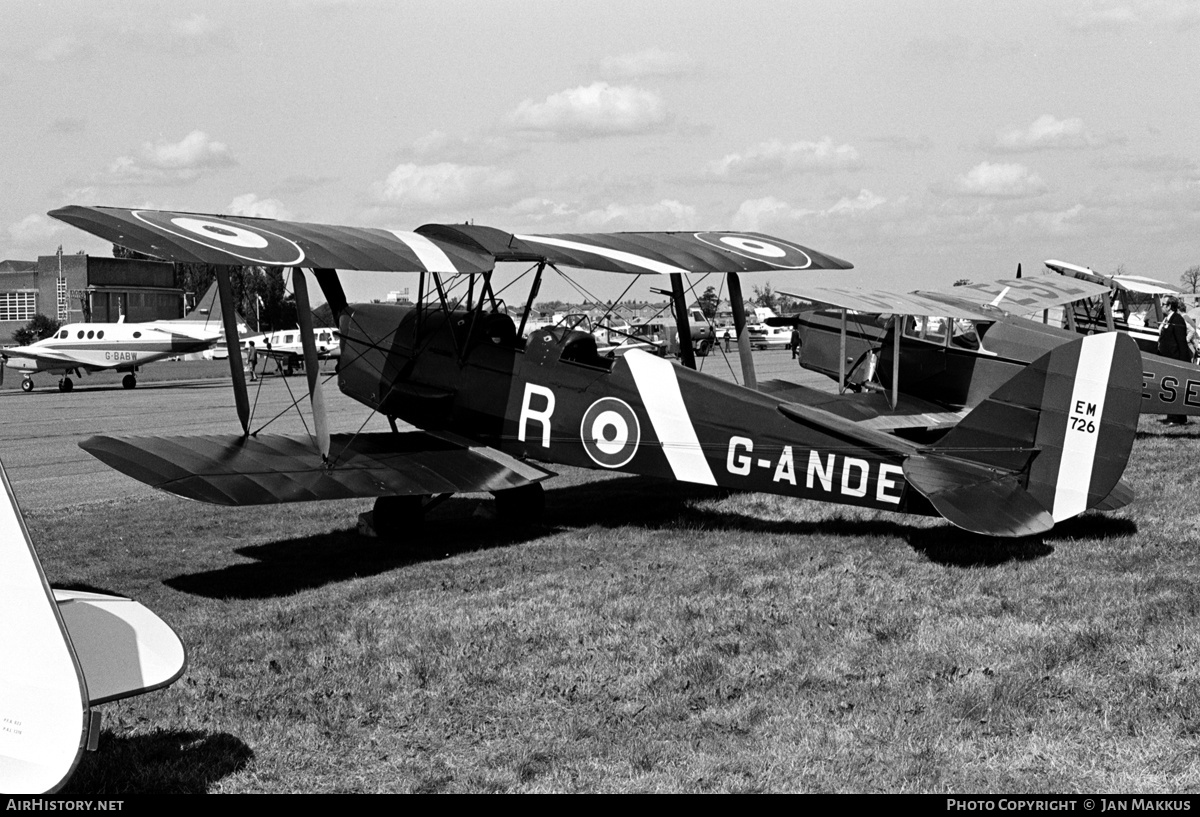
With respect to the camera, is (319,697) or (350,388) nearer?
(319,697)

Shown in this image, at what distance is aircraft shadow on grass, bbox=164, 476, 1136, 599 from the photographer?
7328 millimetres

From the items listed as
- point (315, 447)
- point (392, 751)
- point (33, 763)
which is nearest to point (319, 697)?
point (392, 751)

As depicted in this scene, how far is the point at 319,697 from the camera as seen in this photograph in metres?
5.00

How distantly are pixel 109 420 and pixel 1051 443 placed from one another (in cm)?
1728

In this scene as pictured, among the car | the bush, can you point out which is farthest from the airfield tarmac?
the bush

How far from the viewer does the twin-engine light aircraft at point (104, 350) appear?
30453 millimetres

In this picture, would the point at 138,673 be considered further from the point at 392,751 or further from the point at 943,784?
the point at 943,784

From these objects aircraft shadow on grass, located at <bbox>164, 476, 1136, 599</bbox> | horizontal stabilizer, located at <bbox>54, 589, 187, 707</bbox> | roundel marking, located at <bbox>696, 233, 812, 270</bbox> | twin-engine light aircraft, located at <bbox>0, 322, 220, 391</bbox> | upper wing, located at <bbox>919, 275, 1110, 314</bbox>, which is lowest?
twin-engine light aircraft, located at <bbox>0, 322, 220, 391</bbox>

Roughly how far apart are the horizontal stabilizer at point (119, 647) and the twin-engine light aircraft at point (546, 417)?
3304mm

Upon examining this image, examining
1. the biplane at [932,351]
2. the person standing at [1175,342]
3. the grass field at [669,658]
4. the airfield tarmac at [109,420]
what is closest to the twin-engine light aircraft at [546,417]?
the grass field at [669,658]

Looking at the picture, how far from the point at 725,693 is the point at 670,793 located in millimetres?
1033

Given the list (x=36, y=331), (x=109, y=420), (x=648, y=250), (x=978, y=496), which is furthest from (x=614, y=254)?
(x=36, y=331)

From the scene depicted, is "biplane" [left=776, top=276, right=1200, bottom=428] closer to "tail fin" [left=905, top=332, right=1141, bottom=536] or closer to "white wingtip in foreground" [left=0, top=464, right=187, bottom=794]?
"tail fin" [left=905, top=332, right=1141, bottom=536]

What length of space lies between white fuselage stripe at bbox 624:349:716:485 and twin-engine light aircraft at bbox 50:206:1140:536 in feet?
0.05
